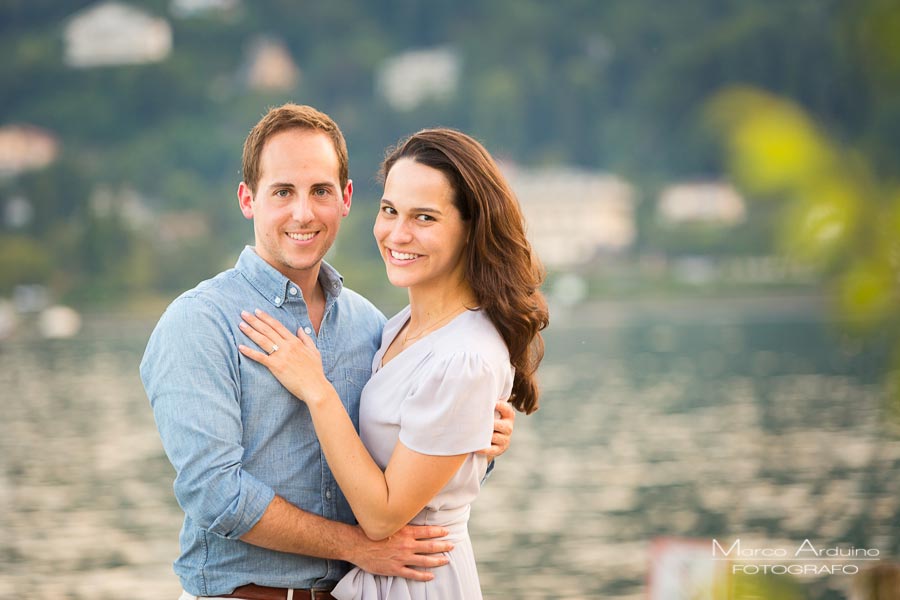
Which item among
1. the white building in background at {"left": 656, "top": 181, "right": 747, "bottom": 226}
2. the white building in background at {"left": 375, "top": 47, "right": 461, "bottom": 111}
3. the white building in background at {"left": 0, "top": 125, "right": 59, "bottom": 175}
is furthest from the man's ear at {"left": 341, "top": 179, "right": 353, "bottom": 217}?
the white building in background at {"left": 375, "top": 47, "right": 461, "bottom": 111}

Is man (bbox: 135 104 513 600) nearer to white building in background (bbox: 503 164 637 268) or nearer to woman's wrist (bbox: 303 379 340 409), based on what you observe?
woman's wrist (bbox: 303 379 340 409)

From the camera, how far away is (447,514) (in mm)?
2045

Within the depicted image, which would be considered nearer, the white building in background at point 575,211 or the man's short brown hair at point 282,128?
the man's short brown hair at point 282,128

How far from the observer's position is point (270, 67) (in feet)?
226

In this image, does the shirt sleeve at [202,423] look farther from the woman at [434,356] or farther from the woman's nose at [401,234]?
the woman's nose at [401,234]

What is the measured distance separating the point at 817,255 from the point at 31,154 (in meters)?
63.5

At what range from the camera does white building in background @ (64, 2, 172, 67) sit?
Answer: 66688mm

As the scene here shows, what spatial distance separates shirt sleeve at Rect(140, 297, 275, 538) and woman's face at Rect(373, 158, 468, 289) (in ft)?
1.09

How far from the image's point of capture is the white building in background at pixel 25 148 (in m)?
58.9

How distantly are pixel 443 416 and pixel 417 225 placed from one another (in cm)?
34

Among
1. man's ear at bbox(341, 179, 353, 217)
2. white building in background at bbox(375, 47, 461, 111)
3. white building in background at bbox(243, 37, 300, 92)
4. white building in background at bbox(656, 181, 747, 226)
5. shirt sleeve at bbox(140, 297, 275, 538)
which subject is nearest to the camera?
shirt sleeve at bbox(140, 297, 275, 538)

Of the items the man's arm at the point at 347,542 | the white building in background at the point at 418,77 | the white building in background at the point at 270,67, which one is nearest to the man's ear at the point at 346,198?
the man's arm at the point at 347,542

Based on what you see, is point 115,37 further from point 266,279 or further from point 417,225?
point 417,225

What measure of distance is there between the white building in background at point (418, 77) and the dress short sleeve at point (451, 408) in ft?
209
